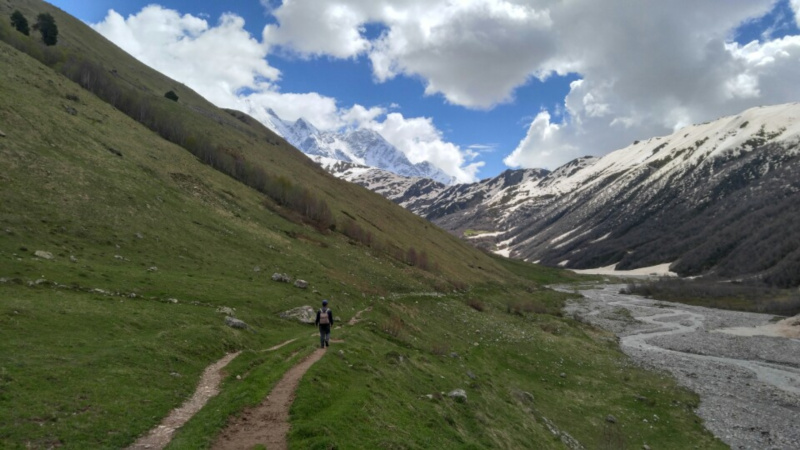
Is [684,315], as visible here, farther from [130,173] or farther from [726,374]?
[130,173]

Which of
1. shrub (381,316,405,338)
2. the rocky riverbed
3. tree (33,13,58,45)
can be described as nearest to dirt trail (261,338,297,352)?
shrub (381,316,405,338)

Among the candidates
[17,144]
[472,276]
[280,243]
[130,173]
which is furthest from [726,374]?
[17,144]

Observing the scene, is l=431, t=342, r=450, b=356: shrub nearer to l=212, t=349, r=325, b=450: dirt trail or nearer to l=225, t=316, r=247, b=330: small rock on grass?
l=225, t=316, r=247, b=330: small rock on grass

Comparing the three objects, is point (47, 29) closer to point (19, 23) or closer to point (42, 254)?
point (19, 23)

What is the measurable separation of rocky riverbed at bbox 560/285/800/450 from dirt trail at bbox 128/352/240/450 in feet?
124

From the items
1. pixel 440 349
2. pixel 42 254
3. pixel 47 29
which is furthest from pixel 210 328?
pixel 47 29

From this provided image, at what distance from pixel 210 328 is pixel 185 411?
37.5 ft

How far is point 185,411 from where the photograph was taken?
1900cm

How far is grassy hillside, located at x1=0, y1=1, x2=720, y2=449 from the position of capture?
18391 mm

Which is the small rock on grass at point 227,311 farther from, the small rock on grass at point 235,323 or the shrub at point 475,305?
the shrub at point 475,305

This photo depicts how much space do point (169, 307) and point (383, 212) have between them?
118227 millimetres

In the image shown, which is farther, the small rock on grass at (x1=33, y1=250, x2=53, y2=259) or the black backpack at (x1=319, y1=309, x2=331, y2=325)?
the small rock on grass at (x1=33, y1=250, x2=53, y2=259)

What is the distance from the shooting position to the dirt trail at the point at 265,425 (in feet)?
52.0

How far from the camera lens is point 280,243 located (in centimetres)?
6775
